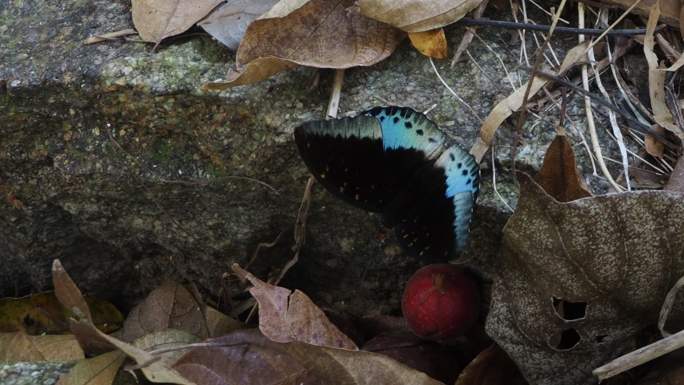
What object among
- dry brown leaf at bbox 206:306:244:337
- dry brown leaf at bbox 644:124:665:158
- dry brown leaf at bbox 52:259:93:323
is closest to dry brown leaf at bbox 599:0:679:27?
dry brown leaf at bbox 644:124:665:158

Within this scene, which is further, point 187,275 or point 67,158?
point 187,275

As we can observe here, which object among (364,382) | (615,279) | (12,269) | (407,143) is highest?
(407,143)

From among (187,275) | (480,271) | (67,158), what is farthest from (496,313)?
(67,158)

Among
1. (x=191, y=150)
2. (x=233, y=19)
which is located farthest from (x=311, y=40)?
(x=191, y=150)

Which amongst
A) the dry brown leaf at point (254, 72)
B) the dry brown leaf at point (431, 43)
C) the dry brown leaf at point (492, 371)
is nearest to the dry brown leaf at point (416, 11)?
the dry brown leaf at point (431, 43)

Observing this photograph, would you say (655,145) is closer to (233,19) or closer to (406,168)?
(406,168)

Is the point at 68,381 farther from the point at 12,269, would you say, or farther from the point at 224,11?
the point at 224,11
